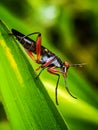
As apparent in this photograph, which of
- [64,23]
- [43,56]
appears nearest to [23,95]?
[43,56]

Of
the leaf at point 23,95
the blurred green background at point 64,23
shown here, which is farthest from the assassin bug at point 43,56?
the blurred green background at point 64,23

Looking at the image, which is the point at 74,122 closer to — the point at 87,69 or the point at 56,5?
the point at 87,69

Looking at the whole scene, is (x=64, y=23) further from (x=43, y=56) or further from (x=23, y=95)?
(x=23, y=95)

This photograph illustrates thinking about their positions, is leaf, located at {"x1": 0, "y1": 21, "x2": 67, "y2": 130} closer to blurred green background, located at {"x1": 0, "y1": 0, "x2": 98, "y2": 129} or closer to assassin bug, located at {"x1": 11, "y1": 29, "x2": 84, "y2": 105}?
assassin bug, located at {"x1": 11, "y1": 29, "x2": 84, "y2": 105}

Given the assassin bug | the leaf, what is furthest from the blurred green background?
the leaf

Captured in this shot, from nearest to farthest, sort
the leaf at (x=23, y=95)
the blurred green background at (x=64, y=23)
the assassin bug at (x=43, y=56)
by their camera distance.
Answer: the leaf at (x=23, y=95) → the assassin bug at (x=43, y=56) → the blurred green background at (x=64, y=23)

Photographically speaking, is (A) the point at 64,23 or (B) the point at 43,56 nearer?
(B) the point at 43,56

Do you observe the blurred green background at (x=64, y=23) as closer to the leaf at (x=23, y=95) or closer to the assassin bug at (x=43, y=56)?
the assassin bug at (x=43, y=56)

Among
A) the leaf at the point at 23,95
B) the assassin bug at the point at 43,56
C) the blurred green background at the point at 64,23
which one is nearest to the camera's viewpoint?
the leaf at the point at 23,95

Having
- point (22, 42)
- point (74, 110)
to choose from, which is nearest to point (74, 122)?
point (74, 110)
